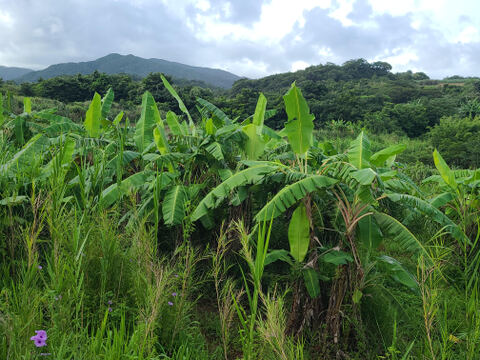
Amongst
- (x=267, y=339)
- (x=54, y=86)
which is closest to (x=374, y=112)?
(x=54, y=86)

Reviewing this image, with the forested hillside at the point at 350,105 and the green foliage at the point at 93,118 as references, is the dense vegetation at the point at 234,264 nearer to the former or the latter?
the green foliage at the point at 93,118

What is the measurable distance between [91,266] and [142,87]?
3701 cm

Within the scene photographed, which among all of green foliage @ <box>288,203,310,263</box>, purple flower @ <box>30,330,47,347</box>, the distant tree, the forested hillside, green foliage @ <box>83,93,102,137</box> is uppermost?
the distant tree

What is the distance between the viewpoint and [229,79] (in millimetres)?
193250

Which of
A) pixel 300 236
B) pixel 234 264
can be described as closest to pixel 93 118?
pixel 234 264

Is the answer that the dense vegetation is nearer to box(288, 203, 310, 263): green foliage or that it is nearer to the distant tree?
box(288, 203, 310, 263): green foliage

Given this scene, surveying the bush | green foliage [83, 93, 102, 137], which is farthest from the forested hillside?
green foliage [83, 93, 102, 137]

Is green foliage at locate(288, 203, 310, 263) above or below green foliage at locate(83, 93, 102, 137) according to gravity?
below

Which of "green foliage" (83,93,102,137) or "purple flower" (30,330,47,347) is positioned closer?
"purple flower" (30,330,47,347)

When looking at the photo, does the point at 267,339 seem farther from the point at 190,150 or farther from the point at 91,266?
the point at 190,150

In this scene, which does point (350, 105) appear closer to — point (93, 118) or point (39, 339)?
point (93, 118)

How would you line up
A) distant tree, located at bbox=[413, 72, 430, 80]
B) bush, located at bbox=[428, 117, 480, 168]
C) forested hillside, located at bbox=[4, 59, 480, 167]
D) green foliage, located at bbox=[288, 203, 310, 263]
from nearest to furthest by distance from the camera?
green foliage, located at bbox=[288, 203, 310, 263]
bush, located at bbox=[428, 117, 480, 168]
forested hillside, located at bbox=[4, 59, 480, 167]
distant tree, located at bbox=[413, 72, 430, 80]

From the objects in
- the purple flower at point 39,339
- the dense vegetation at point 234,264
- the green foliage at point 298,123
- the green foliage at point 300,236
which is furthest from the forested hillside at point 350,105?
the purple flower at point 39,339

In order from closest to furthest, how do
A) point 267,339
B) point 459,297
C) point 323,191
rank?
point 267,339 → point 323,191 → point 459,297
